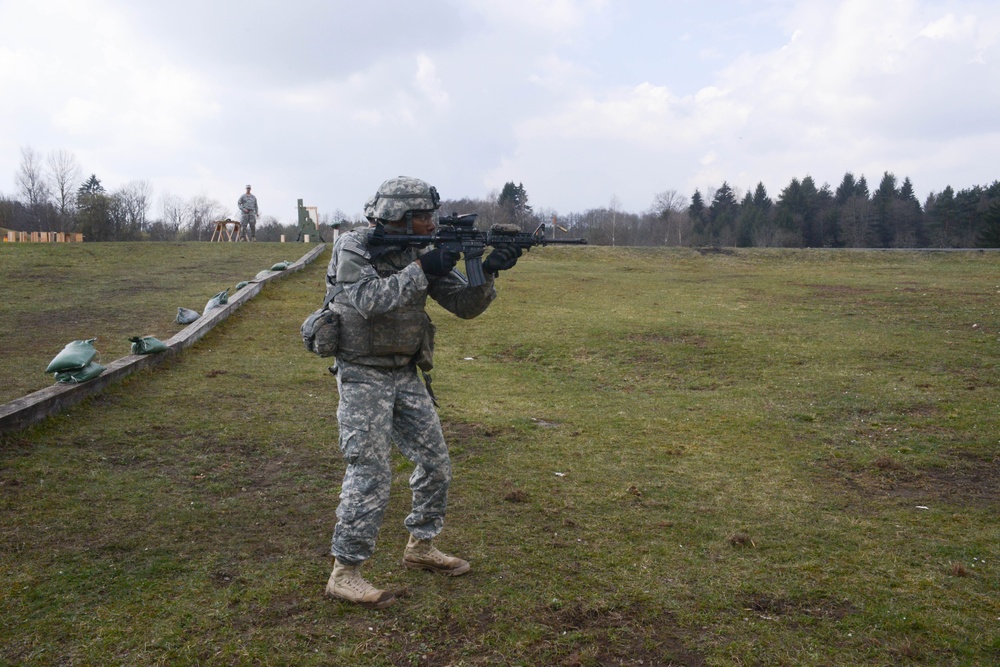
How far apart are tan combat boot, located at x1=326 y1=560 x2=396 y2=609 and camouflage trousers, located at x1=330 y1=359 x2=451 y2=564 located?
0.06m

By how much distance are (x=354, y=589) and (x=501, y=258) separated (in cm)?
202

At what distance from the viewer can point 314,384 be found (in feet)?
32.1

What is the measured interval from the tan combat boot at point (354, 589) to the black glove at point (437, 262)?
168 cm

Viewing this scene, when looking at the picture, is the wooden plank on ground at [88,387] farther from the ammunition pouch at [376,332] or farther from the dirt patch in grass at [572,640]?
the dirt patch in grass at [572,640]

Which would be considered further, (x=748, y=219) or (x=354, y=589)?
(x=748, y=219)

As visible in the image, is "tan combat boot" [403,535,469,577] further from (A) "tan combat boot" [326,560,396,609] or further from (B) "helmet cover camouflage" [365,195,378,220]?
(B) "helmet cover camouflage" [365,195,378,220]

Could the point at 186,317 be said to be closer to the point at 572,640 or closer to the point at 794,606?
the point at 572,640

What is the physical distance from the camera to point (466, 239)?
15.3 feet

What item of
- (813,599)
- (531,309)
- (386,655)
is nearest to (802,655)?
(813,599)

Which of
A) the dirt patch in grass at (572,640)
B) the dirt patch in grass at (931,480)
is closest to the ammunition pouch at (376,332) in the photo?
the dirt patch in grass at (572,640)

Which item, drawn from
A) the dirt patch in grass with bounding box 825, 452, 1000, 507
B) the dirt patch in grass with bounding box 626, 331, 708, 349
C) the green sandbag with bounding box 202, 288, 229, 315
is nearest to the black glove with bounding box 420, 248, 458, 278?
the dirt patch in grass with bounding box 825, 452, 1000, 507

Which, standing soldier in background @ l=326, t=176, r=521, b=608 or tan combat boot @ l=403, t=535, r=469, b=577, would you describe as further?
tan combat boot @ l=403, t=535, r=469, b=577

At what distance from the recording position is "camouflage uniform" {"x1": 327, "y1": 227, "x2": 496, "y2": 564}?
418 centimetres

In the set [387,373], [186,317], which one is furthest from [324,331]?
[186,317]
